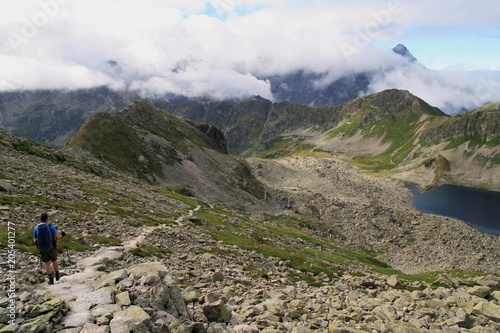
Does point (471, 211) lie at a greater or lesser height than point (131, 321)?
greater

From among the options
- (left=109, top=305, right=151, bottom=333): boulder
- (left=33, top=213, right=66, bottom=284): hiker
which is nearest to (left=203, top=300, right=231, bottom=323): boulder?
(left=109, top=305, right=151, bottom=333): boulder

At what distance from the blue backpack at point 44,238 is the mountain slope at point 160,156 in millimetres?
79790

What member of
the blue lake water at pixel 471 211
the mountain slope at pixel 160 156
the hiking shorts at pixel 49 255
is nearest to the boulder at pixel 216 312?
Answer: the hiking shorts at pixel 49 255

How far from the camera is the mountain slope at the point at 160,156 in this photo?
10450cm

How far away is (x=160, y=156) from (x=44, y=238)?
Result: 321 feet

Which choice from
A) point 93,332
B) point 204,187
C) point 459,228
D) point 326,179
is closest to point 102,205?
point 93,332

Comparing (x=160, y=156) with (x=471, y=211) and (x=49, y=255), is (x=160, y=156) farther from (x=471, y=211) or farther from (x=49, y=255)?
(x=471, y=211)

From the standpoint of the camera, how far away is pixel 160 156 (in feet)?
385

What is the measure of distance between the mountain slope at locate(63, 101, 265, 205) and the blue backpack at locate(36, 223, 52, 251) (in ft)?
262

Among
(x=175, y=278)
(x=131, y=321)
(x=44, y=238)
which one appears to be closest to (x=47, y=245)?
(x=44, y=238)

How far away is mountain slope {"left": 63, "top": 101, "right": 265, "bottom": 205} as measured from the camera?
104 m

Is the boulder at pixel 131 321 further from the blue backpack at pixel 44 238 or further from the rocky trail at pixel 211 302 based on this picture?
the blue backpack at pixel 44 238

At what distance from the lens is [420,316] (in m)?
25.8

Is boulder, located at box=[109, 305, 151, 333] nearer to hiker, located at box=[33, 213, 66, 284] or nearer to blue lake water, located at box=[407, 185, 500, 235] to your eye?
hiker, located at box=[33, 213, 66, 284]
